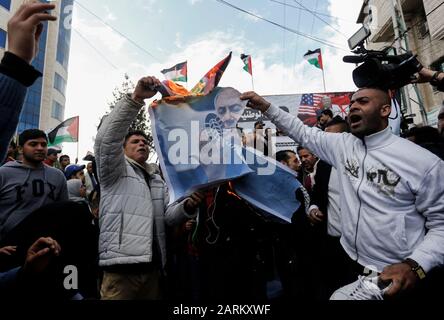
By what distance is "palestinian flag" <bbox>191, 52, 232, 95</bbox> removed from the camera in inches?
90.2

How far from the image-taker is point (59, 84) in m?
36.4

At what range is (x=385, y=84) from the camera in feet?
6.89

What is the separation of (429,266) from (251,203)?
1.27 m

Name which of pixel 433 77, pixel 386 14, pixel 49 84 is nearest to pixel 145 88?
pixel 433 77

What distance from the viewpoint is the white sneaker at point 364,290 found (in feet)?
4.94

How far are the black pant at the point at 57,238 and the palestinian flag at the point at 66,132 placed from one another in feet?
21.5

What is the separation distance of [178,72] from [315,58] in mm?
7671

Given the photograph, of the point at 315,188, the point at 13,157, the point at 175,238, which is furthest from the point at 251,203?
the point at 13,157

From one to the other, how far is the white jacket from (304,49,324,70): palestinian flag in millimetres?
14321

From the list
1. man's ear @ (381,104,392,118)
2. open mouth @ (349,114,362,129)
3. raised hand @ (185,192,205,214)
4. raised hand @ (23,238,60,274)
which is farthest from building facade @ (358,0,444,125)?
raised hand @ (23,238,60,274)

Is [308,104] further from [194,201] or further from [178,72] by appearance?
[194,201]

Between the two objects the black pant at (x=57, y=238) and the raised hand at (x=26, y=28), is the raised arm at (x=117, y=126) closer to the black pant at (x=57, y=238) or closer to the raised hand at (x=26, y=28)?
the black pant at (x=57, y=238)
